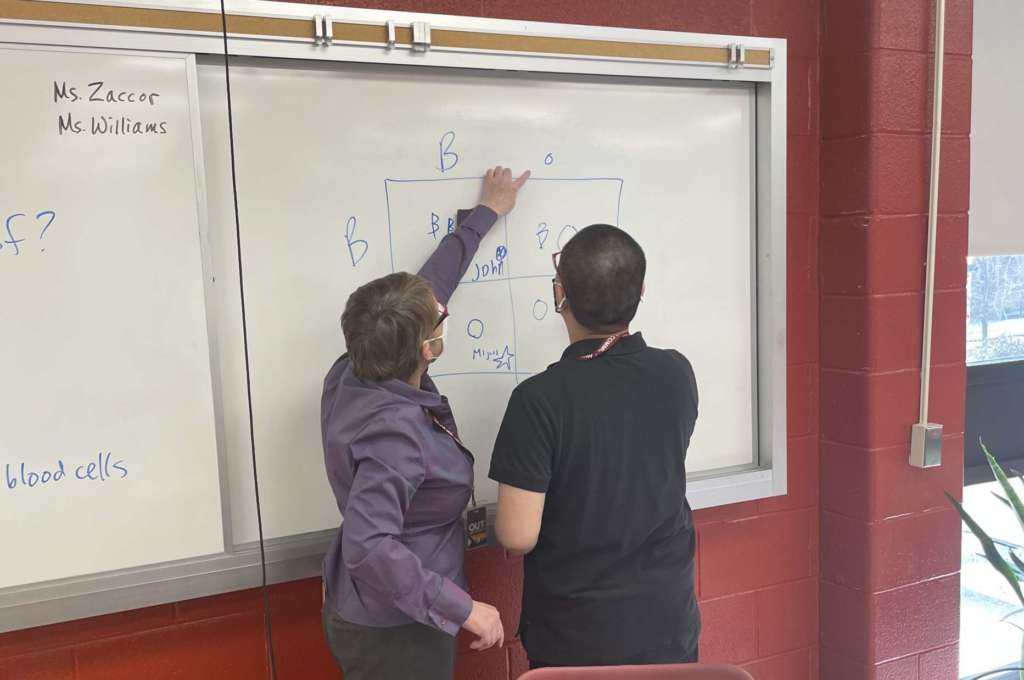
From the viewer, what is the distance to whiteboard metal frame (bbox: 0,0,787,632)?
1362 mm

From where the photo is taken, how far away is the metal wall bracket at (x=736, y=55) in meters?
1.83

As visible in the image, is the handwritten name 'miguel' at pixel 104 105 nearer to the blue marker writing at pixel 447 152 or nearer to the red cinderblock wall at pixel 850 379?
the blue marker writing at pixel 447 152

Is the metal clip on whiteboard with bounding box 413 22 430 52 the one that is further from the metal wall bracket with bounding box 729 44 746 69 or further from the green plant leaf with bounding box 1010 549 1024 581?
the green plant leaf with bounding box 1010 549 1024 581

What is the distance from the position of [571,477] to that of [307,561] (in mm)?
601

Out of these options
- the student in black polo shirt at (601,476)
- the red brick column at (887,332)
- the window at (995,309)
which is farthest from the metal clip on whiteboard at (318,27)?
the window at (995,309)

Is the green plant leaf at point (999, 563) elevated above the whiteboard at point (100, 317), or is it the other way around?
the whiteboard at point (100, 317)

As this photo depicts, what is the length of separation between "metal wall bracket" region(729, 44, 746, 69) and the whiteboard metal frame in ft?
0.05

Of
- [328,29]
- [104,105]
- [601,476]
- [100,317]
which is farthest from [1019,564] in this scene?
[104,105]

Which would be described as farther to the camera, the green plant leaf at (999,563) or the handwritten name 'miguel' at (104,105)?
the green plant leaf at (999,563)

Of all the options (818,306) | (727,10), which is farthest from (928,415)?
(727,10)

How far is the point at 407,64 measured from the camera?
61.1 inches

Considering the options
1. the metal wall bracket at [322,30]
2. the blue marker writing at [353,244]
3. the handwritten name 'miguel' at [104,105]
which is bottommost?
the blue marker writing at [353,244]

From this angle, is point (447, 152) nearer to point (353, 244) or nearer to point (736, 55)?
point (353, 244)

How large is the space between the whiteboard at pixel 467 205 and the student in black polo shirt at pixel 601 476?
1.20 ft
